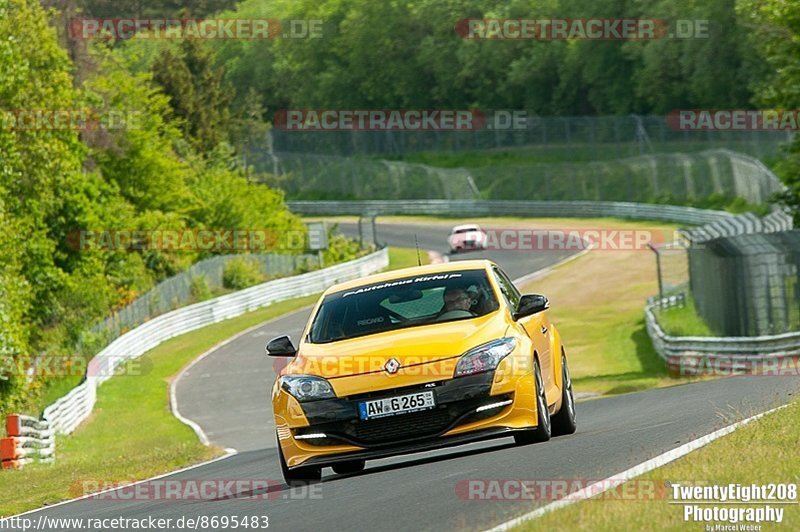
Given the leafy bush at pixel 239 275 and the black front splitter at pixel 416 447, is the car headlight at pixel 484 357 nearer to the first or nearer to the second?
the black front splitter at pixel 416 447

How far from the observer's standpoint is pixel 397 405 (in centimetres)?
1168

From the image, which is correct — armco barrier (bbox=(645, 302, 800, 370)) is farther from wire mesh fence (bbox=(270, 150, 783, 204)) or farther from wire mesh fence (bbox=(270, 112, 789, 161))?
wire mesh fence (bbox=(270, 112, 789, 161))

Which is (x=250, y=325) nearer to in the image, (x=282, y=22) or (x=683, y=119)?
(x=683, y=119)

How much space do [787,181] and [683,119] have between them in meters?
54.2

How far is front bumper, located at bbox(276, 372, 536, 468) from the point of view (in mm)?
11711

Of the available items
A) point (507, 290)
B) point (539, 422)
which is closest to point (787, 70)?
point (507, 290)

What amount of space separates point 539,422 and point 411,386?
1231mm

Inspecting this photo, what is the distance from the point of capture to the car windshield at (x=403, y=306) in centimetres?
1272

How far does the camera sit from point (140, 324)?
164 feet

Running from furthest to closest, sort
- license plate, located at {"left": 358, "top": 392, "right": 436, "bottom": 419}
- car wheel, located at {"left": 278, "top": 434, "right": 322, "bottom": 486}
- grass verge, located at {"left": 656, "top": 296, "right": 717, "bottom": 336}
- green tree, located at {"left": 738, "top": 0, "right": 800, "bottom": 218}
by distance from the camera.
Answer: green tree, located at {"left": 738, "top": 0, "right": 800, "bottom": 218}
grass verge, located at {"left": 656, "top": 296, "right": 717, "bottom": 336}
car wheel, located at {"left": 278, "top": 434, "right": 322, "bottom": 486}
license plate, located at {"left": 358, "top": 392, "right": 436, "bottom": 419}

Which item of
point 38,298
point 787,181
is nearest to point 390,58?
point 38,298

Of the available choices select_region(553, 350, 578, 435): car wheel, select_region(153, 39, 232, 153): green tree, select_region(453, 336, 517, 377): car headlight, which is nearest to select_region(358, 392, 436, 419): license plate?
select_region(453, 336, 517, 377): car headlight

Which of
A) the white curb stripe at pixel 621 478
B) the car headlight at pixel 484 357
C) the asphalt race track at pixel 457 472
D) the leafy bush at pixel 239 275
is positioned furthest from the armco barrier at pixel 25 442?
the leafy bush at pixel 239 275

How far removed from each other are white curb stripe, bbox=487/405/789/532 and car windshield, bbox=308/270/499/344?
2271mm
